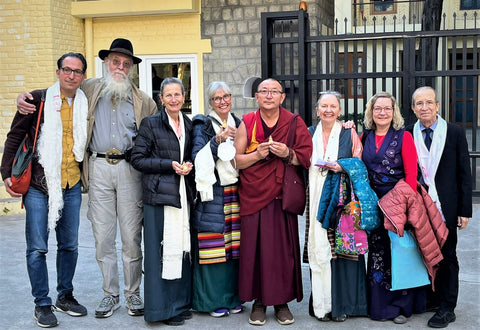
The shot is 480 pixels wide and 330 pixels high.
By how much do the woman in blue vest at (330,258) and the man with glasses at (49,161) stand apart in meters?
1.81

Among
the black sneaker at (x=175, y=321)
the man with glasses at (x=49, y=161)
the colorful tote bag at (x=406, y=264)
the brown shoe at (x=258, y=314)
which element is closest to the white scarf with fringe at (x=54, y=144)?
the man with glasses at (x=49, y=161)

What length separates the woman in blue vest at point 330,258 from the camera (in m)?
4.42

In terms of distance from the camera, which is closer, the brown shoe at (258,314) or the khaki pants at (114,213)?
the brown shoe at (258,314)

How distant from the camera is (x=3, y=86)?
10.4 meters

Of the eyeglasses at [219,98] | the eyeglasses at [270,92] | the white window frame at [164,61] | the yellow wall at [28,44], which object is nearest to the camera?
the eyeglasses at [270,92]

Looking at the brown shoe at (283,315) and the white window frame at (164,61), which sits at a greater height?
the white window frame at (164,61)

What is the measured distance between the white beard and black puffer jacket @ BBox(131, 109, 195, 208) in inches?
12.4

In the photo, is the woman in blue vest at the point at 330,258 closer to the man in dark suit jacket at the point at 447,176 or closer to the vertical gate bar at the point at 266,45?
the man in dark suit jacket at the point at 447,176

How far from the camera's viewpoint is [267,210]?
4402mm

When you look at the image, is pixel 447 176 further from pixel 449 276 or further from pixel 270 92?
pixel 270 92

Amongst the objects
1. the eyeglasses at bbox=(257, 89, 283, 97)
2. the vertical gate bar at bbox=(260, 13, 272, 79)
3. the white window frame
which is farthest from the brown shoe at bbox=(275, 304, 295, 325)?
the white window frame

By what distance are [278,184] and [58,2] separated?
737 centimetres

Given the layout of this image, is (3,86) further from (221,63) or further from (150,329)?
(150,329)

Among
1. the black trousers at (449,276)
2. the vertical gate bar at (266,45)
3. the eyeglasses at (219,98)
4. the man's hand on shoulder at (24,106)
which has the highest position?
the vertical gate bar at (266,45)
